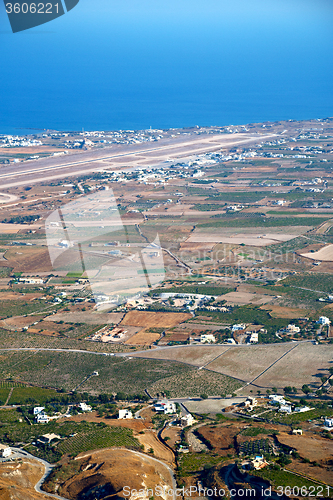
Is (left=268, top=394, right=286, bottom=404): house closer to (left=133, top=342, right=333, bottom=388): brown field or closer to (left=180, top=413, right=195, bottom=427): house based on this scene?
(left=133, top=342, right=333, bottom=388): brown field

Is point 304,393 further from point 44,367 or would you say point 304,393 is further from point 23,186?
point 23,186

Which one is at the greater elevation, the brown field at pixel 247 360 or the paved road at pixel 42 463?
the paved road at pixel 42 463

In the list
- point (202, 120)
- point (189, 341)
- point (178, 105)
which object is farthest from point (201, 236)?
point (178, 105)

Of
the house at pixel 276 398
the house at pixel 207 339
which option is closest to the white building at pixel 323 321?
the house at pixel 207 339

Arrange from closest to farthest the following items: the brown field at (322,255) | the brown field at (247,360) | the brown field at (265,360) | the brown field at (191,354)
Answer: the brown field at (265,360), the brown field at (247,360), the brown field at (191,354), the brown field at (322,255)

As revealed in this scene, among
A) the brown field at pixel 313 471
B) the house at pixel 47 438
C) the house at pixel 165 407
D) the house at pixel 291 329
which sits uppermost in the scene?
the house at pixel 47 438

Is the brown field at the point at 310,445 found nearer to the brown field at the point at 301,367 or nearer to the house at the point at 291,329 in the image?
the brown field at the point at 301,367

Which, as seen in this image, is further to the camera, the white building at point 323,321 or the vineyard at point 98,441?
the white building at point 323,321

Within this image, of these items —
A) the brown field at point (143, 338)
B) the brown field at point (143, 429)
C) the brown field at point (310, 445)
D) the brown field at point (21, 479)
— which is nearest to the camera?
the brown field at point (21, 479)
